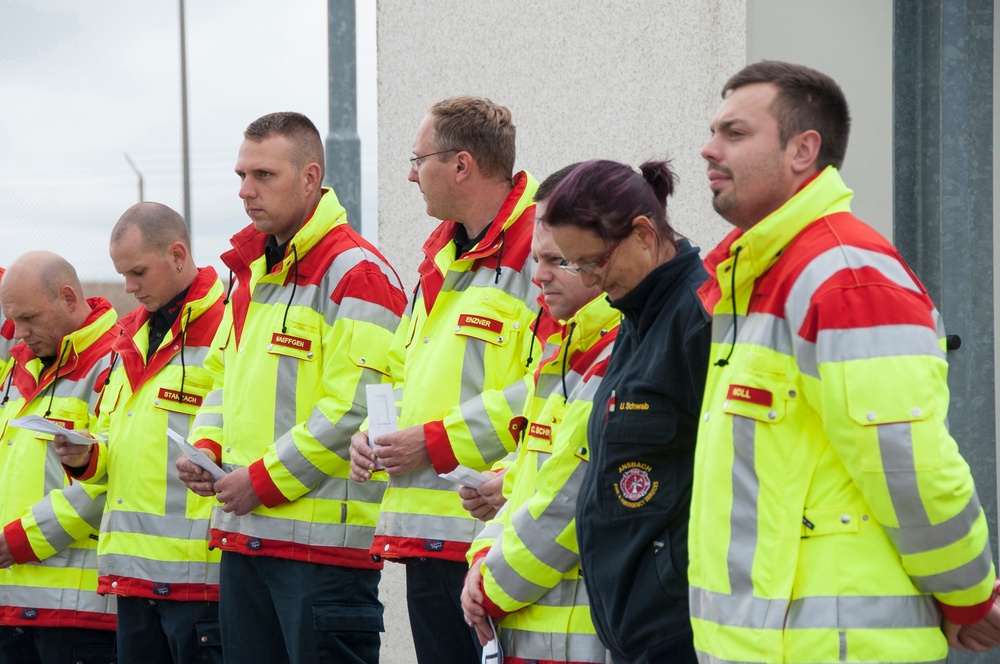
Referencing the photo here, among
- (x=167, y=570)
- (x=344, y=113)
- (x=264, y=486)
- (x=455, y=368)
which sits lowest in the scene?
(x=167, y=570)

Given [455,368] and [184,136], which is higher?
[184,136]

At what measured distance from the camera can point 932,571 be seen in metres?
2.43

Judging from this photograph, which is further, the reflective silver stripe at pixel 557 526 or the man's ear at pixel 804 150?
the reflective silver stripe at pixel 557 526

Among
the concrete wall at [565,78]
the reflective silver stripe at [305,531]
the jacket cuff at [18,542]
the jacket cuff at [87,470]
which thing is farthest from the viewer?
the concrete wall at [565,78]

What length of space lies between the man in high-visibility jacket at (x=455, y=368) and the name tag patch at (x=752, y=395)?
1471mm

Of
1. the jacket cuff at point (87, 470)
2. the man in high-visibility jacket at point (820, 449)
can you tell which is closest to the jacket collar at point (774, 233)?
the man in high-visibility jacket at point (820, 449)

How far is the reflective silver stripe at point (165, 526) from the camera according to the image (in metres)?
5.13

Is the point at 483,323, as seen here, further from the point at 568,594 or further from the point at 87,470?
the point at 87,470

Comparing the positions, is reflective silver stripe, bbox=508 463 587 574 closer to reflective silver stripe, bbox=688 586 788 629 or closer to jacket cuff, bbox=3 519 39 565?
reflective silver stripe, bbox=688 586 788 629

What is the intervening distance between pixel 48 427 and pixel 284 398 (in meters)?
1.03

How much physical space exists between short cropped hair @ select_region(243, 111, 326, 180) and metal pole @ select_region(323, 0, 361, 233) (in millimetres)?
905

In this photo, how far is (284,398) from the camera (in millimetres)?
4633

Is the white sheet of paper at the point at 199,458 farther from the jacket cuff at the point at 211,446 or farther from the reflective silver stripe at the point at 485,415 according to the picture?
the reflective silver stripe at the point at 485,415

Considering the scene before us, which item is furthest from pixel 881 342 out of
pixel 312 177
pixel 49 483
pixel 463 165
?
pixel 49 483
